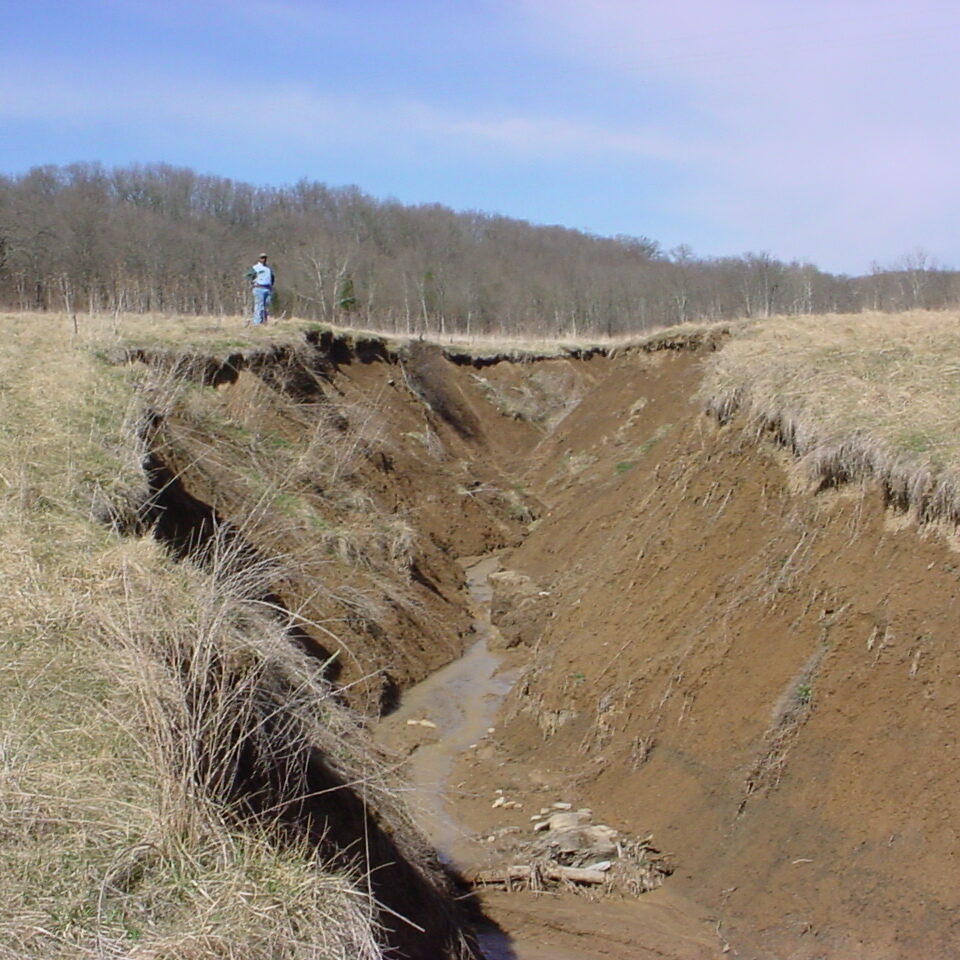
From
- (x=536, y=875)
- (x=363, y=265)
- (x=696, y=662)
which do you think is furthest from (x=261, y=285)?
(x=363, y=265)

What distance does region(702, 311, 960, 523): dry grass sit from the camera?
989cm

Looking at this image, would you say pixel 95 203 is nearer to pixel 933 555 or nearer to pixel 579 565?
pixel 579 565

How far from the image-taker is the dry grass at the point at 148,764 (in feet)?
15.4

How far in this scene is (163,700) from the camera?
220 inches

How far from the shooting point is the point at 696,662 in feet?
36.1

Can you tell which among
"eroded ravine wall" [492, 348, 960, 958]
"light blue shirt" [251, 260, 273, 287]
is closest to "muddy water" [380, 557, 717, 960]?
"eroded ravine wall" [492, 348, 960, 958]

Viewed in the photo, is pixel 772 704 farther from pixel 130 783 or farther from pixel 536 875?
pixel 130 783

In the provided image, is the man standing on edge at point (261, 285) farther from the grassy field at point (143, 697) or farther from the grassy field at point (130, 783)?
the grassy field at point (130, 783)

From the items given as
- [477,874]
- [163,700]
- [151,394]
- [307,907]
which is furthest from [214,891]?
[151,394]

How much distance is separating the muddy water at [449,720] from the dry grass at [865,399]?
4.93 m

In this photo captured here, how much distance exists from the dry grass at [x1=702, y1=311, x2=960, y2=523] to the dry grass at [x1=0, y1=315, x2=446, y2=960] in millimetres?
5645

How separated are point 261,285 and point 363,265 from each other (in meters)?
51.9

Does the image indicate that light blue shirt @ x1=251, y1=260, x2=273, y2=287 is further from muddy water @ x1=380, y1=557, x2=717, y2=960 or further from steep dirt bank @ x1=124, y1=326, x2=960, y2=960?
muddy water @ x1=380, y1=557, x2=717, y2=960

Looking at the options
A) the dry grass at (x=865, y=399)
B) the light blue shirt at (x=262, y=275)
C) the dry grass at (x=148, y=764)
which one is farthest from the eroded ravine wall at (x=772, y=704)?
the light blue shirt at (x=262, y=275)
